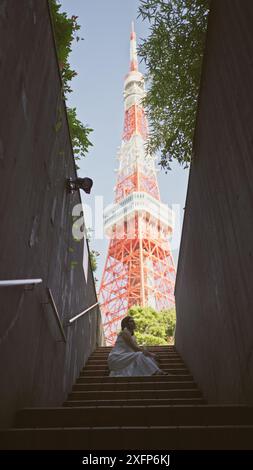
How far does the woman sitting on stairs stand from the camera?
4.19 meters

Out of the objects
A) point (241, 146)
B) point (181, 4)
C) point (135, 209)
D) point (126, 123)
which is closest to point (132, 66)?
point (126, 123)

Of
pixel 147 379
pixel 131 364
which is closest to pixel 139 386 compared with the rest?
pixel 147 379

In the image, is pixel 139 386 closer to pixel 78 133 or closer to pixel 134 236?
pixel 78 133

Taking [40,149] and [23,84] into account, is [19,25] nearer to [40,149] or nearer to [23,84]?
[23,84]

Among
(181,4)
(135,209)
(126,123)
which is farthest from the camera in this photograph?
(126,123)

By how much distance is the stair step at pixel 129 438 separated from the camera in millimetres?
1585

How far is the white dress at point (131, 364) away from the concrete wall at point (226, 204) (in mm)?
804

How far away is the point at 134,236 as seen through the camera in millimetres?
25562

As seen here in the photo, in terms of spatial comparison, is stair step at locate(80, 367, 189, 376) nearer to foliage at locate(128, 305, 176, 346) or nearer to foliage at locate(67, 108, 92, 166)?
foliage at locate(67, 108, 92, 166)

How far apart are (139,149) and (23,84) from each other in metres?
24.3

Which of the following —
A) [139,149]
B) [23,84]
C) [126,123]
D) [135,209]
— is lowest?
[23,84]

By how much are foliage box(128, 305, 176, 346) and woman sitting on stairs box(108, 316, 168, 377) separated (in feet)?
29.3

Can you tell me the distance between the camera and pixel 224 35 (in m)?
2.29

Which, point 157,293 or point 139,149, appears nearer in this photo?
point 157,293
